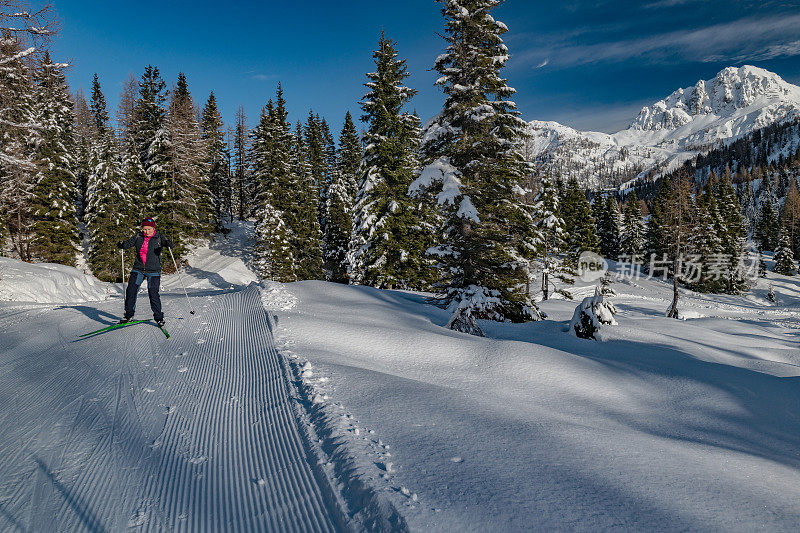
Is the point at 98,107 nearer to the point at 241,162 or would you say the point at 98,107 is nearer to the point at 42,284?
the point at 241,162

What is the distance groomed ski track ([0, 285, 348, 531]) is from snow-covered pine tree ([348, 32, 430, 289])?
14029mm

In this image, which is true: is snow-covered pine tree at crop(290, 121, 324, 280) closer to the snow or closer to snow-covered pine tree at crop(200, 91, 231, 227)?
the snow

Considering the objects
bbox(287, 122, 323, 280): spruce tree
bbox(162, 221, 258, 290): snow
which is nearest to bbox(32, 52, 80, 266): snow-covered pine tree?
bbox(162, 221, 258, 290): snow

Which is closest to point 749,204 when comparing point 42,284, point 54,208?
point 42,284

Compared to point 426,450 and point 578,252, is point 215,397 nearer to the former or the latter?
point 426,450

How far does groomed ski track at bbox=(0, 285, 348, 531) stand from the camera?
2.48 metres

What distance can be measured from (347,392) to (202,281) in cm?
2794

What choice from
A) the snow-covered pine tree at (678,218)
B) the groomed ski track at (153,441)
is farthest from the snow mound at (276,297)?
the snow-covered pine tree at (678,218)

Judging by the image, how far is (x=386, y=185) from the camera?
20328 millimetres

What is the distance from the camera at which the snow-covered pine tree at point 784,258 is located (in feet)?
187

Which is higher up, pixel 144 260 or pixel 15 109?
pixel 15 109

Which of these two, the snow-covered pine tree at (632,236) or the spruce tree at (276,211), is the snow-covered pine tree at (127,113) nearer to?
the spruce tree at (276,211)

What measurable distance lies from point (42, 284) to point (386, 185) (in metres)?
14.9

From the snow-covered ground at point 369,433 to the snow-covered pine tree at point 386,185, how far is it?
12.4 metres
